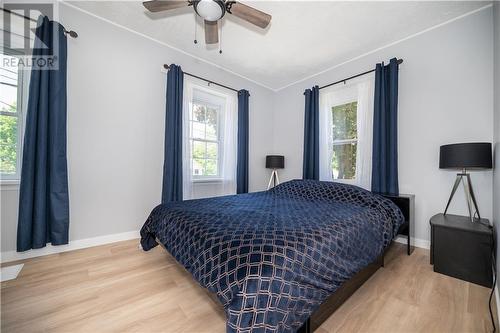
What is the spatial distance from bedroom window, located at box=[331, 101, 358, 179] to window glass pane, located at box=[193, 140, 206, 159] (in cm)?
220

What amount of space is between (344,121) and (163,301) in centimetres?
333

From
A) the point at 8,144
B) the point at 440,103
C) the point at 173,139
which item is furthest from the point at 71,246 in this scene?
the point at 440,103

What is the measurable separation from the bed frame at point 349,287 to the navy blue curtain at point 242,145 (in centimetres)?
224

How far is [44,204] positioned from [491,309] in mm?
3844

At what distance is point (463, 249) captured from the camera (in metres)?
1.71

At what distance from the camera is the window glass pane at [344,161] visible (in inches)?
123

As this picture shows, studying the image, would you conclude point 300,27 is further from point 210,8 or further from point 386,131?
point 386,131

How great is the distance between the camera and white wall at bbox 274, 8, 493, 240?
6.82ft

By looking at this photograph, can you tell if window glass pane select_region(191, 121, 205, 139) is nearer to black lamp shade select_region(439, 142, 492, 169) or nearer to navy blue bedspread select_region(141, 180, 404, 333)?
navy blue bedspread select_region(141, 180, 404, 333)

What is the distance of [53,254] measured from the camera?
211 cm

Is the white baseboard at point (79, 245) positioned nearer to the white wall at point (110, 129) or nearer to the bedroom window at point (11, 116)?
the white wall at point (110, 129)

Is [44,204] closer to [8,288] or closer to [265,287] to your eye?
[8,288]

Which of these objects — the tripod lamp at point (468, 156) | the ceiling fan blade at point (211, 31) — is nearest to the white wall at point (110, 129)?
the ceiling fan blade at point (211, 31)

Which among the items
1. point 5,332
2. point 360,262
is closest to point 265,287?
point 360,262
